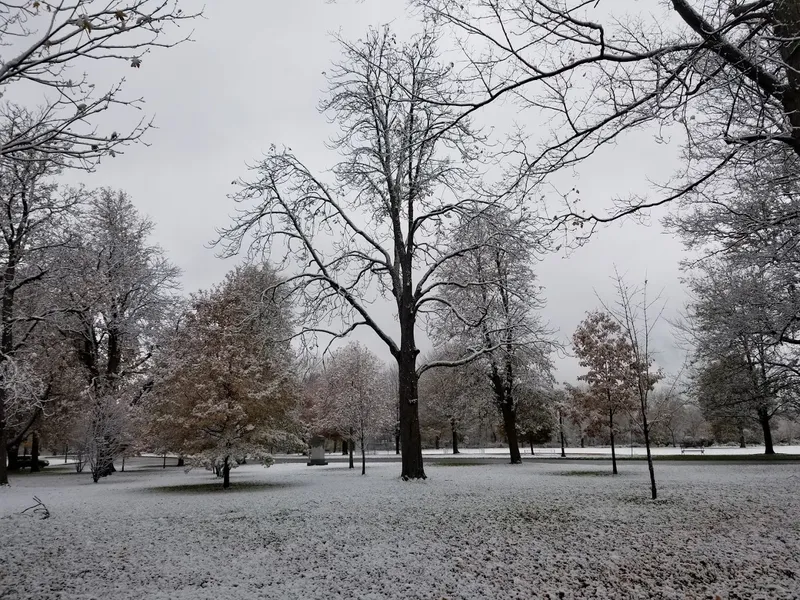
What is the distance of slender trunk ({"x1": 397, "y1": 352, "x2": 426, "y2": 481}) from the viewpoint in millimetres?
14195

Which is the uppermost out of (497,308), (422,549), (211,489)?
(497,308)

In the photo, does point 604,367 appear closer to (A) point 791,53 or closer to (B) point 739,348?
(B) point 739,348

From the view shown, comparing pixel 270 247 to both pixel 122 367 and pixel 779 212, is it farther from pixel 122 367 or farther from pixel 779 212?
pixel 122 367

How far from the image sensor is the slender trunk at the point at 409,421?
14195 mm

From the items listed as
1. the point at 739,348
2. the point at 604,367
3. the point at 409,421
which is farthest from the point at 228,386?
the point at 739,348

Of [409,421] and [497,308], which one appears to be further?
[497,308]

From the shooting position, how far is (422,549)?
5.61m

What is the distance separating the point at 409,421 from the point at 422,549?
28.6 ft

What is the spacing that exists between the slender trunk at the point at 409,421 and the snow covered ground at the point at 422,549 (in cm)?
454

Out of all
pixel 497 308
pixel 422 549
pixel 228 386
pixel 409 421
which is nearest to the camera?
pixel 422 549

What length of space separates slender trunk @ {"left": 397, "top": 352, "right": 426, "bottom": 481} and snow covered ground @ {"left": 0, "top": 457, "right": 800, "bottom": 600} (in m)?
4.54

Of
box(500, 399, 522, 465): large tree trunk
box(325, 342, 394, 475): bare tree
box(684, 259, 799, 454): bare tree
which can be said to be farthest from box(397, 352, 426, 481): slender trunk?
box(500, 399, 522, 465): large tree trunk

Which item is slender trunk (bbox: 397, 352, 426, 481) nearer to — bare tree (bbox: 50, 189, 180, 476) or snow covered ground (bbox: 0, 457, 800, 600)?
snow covered ground (bbox: 0, 457, 800, 600)

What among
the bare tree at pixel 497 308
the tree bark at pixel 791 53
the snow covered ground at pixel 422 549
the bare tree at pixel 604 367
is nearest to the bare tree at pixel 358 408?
the bare tree at pixel 497 308
